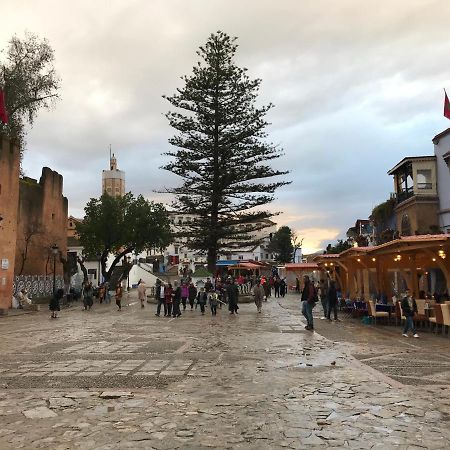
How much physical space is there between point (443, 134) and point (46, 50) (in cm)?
2425

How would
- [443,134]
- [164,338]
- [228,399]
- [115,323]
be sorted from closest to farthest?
[228,399] → [164,338] → [115,323] → [443,134]

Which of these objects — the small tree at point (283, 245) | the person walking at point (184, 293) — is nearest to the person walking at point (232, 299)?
the person walking at point (184, 293)

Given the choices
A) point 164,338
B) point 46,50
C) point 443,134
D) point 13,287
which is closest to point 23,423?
point 164,338

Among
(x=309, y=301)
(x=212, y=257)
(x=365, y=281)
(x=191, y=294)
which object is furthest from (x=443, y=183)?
(x=212, y=257)

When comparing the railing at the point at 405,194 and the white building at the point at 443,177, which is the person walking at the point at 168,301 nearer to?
the white building at the point at 443,177

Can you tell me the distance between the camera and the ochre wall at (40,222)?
110 feet

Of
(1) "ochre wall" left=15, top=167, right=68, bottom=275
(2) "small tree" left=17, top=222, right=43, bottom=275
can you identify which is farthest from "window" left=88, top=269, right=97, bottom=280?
(2) "small tree" left=17, top=222, right=43, bottom=275

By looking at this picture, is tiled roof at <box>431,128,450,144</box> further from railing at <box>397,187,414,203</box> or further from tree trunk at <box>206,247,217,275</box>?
tree trunk at <box>206,247,217,275</box>

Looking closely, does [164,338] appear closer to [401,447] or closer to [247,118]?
[401,447]

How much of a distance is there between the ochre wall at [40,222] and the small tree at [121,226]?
296cm

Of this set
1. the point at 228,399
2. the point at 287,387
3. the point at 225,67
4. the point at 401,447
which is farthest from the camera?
the point at 225,67

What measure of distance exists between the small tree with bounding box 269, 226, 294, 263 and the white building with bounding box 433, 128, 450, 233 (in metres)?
65.3

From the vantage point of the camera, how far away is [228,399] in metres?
6.18

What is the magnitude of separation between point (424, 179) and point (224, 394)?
25580 mm
